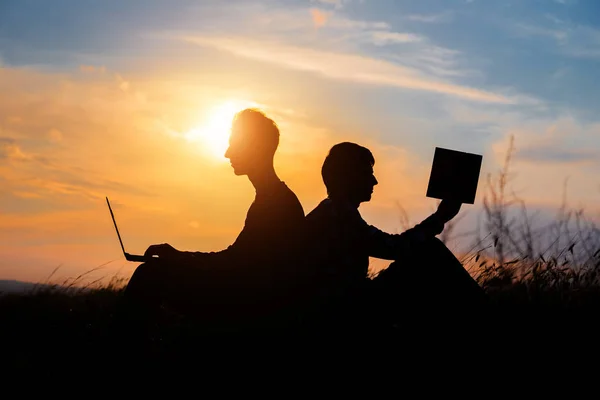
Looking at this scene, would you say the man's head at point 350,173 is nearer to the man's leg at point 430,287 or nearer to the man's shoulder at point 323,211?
the man's shoulder at point 323,211

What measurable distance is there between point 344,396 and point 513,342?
1359 millimetres

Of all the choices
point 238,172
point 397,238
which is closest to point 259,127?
point 238,172

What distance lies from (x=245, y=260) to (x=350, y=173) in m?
0.99

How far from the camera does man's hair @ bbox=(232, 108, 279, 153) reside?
5145 mm

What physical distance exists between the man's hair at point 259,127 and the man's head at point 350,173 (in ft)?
1.59

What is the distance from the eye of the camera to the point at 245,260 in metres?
4.97

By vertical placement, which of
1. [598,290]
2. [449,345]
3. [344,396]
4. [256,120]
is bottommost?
[344,396]

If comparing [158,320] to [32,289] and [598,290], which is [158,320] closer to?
[32,289]

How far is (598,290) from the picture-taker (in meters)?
5.75

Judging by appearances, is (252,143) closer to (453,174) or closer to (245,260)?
(245,260)

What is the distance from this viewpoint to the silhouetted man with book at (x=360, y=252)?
16.0ft

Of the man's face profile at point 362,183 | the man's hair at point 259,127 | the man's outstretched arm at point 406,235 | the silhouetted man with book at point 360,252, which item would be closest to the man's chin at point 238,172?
the man's hair at point 259,127

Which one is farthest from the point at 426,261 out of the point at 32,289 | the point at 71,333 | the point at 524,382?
the point at 32,289

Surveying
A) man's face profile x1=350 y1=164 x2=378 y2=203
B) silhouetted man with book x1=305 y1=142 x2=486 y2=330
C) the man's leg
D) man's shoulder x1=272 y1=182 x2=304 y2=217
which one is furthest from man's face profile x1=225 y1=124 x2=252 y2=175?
the man's leg
